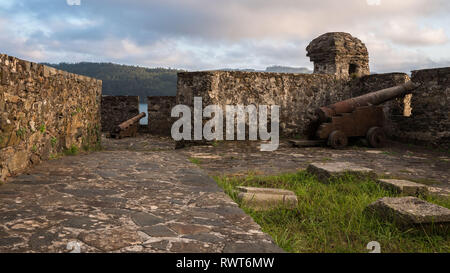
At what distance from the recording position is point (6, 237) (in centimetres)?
227

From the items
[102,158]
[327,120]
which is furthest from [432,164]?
[102,158]

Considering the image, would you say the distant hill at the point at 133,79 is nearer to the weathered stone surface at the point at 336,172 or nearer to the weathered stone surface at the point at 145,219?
the weathered stone surface at the point at 336,172

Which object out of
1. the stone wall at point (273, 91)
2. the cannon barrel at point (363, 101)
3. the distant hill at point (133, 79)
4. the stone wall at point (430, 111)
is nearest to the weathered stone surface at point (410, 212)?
the cannon barrel at point (363, 101)

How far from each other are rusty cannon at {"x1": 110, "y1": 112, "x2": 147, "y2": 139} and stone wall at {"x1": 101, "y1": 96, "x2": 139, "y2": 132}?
84cm

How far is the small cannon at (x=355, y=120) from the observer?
27.8ft

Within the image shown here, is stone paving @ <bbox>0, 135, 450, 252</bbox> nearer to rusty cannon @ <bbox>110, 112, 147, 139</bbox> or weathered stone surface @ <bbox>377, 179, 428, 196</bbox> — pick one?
weathered stone surface @ <bbox>377, 179, 428, 196</bbox>

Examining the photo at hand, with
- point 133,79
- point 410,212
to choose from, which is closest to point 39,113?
point 410,212

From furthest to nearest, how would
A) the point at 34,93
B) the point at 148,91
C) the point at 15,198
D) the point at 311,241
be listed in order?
the point at 148,91, the point at 34,93, the point at 15,198, the point at 311,241

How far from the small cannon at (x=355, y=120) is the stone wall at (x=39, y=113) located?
5200 millimetres

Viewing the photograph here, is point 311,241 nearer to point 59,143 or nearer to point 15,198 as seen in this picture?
point 15,198

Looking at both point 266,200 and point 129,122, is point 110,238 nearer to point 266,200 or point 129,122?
point 266,200

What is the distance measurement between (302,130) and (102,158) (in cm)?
575

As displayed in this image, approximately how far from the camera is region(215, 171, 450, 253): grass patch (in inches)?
112
